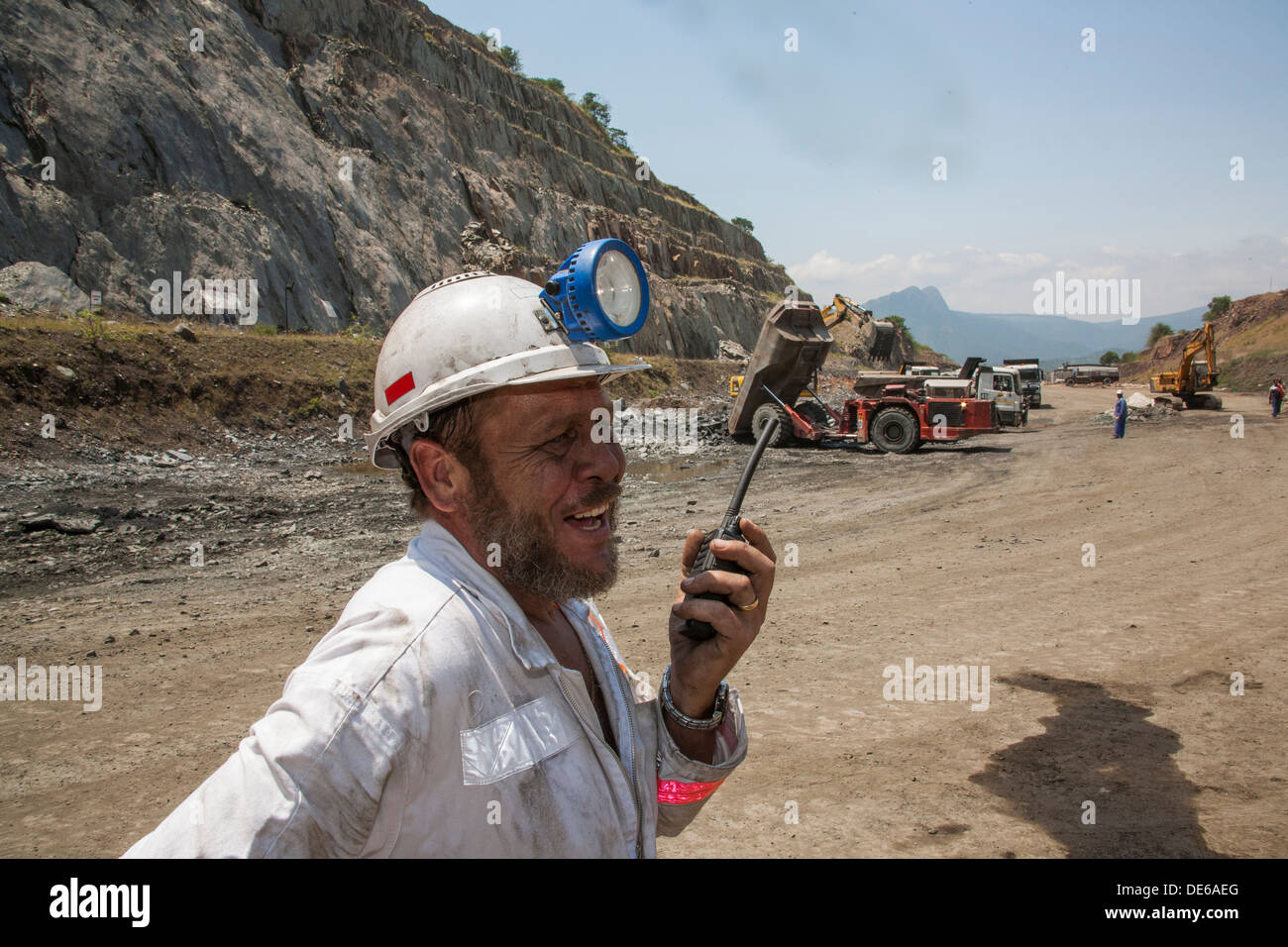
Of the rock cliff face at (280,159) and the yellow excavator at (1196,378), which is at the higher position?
the rock cliff face at (280,159)

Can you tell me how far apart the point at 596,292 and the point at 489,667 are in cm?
86

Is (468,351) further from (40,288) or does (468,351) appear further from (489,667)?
(40,288)

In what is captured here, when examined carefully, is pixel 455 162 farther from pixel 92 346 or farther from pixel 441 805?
pixel 441 805

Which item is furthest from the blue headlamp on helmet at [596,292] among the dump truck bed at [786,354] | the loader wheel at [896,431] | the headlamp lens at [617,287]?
the loader wheel at [896,431]

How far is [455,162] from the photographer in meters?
38.4

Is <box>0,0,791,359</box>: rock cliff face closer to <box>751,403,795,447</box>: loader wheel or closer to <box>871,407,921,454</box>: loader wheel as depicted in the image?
<box>751,403,795,447</box>: loader wheel

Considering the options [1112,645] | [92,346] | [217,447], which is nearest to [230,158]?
[92,346]

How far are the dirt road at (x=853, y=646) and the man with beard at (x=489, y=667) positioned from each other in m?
2.25

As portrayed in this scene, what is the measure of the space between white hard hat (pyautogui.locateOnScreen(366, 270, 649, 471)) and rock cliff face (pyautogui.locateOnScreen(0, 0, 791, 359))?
2178cm

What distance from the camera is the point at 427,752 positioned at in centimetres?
125
